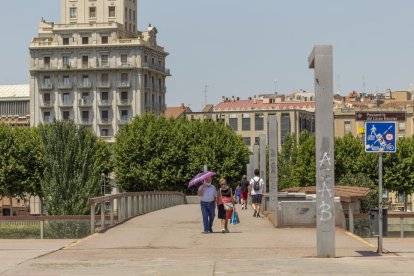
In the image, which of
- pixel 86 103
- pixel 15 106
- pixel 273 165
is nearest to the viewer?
pixel 273 165

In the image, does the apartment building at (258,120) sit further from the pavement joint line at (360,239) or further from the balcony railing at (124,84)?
the pavement joint line at (360,239)

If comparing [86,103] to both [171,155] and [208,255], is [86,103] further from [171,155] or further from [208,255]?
[208,255]

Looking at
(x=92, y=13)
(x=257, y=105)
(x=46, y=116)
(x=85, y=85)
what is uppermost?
(x=92, y=13)

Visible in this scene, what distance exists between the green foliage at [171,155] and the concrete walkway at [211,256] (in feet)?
243

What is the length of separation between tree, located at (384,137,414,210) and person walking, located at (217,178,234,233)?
70.3 metres

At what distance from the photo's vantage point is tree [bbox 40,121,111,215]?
48.9 m

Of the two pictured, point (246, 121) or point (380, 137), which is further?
point (246, 121)

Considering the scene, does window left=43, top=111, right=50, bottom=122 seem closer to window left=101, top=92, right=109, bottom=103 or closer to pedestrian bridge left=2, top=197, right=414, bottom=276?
window left=101, top=92, right=109, bottom=103

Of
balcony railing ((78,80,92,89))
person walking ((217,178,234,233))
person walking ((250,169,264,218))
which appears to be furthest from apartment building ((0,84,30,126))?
person walking ((217,178,234,233))

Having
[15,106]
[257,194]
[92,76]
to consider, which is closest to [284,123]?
[92,76]

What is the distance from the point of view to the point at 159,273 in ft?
55.2

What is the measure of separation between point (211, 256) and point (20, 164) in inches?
3098

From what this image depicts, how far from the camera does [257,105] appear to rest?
18988cm

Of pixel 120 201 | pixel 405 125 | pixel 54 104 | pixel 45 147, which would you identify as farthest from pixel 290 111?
pixel 120 201
